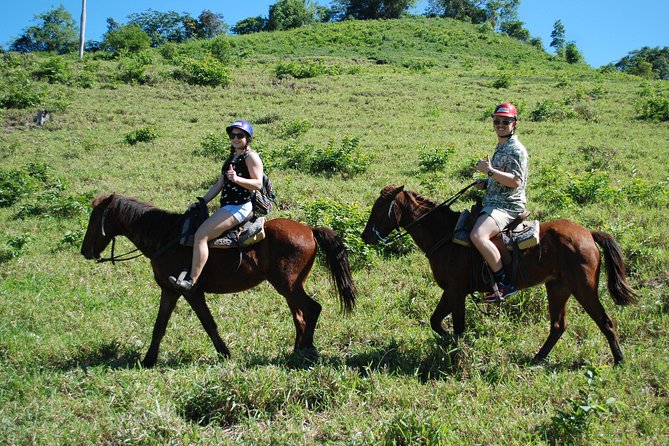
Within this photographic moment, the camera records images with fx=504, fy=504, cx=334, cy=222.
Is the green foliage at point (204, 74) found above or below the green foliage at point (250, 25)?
below

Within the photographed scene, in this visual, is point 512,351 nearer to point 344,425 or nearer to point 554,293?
point 554,293

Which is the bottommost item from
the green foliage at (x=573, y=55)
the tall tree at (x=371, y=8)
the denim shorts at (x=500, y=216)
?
the denim shorts at (x=500, y=216)

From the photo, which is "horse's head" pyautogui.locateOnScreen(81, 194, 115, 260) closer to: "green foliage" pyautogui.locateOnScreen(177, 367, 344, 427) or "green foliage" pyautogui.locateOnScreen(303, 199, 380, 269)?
"green foliage" pyautogui.locateOnScreen(177, 367, 344, 427)

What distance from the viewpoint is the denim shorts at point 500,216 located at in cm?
527

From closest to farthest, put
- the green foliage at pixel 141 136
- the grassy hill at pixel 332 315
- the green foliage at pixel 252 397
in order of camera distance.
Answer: the grassy hill at pixel 332 315 → the green foliage at pixel 252 397 → the green foliage at pixel 141 136

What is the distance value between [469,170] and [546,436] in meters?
9.24

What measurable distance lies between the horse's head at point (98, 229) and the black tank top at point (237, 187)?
57.6 inches

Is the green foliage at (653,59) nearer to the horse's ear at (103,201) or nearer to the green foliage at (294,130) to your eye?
the green foliage at (294,130)

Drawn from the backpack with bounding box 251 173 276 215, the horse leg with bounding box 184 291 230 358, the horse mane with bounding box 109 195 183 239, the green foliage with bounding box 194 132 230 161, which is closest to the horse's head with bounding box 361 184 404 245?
the backpack with bounding box 251 173 276 215

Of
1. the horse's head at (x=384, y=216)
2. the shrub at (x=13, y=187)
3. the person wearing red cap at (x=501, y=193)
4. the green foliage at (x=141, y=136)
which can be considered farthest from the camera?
the green foliage at (x=141, y=136)

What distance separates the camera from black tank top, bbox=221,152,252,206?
5.55 metres

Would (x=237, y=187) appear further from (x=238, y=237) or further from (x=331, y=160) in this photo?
(x=331, y=160)

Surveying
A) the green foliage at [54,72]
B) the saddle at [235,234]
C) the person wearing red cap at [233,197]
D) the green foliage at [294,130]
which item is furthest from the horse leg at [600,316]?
the green foliage at [54,72]

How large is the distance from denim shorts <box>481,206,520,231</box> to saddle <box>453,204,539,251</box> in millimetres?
59
